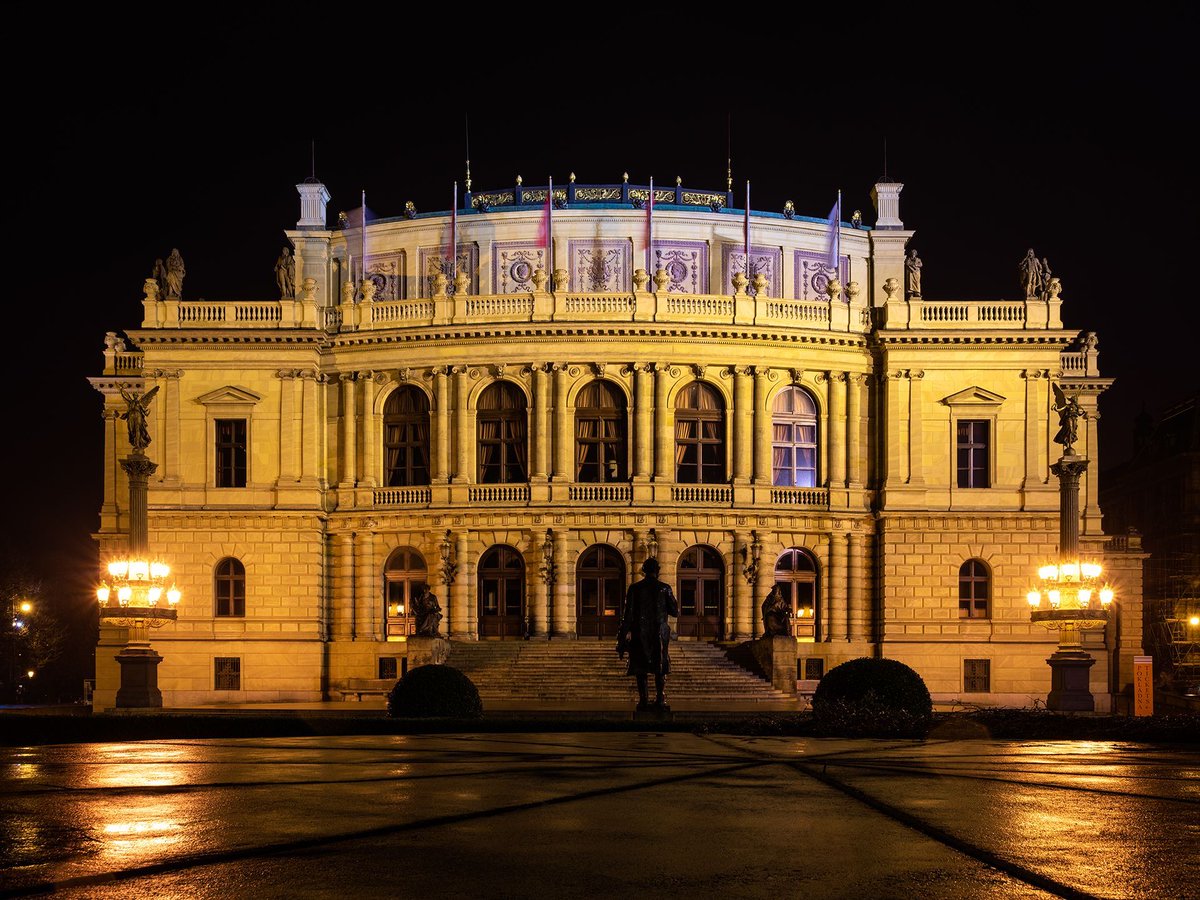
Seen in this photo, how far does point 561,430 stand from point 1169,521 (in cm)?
4226

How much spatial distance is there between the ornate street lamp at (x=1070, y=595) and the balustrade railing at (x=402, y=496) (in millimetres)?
21874

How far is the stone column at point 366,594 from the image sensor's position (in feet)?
188

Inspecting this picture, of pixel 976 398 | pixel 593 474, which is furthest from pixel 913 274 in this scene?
pixel 593 474

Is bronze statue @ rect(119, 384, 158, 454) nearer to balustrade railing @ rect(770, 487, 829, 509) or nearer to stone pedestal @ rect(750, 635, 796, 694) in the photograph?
stone pedestal @ rect(750, 635, 796, 694)

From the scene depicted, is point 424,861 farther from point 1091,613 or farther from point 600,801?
point 1091,613

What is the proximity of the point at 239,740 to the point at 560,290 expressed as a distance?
34004mm

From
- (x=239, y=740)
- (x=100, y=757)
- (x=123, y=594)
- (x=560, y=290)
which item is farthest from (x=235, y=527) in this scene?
(x=100, y=757)

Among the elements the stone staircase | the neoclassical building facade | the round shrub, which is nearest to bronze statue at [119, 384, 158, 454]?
the neoclassical building facade

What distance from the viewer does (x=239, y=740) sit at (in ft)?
80.2

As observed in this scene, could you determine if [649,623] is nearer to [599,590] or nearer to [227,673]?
[599,590]

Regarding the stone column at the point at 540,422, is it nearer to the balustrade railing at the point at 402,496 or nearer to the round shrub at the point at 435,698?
the balustrade railing at the point at 402,496

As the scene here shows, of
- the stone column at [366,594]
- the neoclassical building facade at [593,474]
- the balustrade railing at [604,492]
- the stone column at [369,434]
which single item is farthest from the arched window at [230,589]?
the balustrade railing at [604,492]

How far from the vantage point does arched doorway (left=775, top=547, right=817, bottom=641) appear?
5744cm

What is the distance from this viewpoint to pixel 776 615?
162 ft
